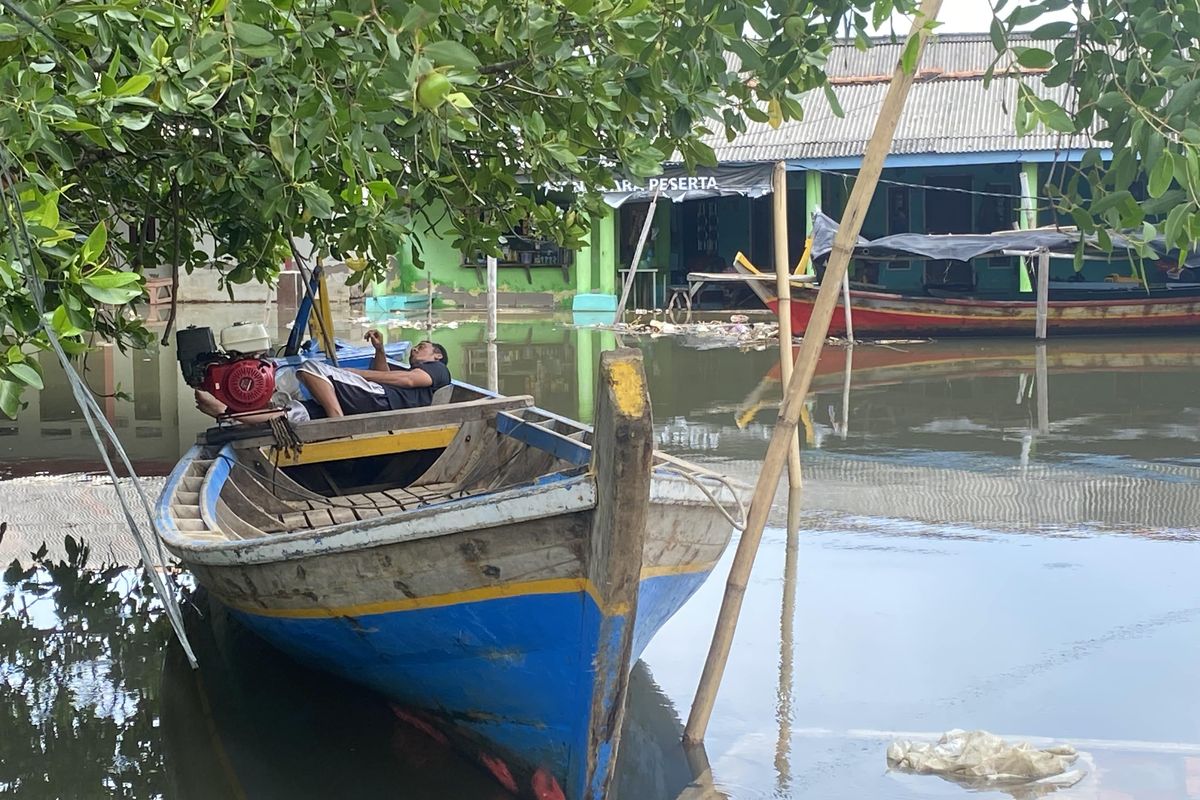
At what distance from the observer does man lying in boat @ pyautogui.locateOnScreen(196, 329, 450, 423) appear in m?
6.64

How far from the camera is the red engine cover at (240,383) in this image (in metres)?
6.07

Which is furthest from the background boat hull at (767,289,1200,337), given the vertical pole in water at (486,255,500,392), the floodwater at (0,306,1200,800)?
the floodwater at (0,306,1200,800)

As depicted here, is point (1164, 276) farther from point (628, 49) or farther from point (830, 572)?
point (628, 49)

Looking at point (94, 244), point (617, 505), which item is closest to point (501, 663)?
point (617, 505)

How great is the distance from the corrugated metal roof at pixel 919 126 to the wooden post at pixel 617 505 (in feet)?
57.5

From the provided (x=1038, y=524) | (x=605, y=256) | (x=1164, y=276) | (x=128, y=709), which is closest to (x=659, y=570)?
(x=128, y=709)

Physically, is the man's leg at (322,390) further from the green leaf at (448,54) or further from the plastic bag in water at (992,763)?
the green leaf at (448,54)

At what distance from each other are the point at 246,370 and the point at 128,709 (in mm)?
1784

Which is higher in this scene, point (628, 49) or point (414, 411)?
point (628, 49)

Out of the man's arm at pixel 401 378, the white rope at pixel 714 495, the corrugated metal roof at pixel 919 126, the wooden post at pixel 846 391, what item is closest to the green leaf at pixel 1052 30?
the white rope at pixel 714 495

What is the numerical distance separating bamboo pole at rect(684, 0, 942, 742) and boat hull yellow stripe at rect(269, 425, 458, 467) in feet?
8.03

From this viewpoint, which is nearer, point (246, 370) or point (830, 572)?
point (246, 370)

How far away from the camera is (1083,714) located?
490cm

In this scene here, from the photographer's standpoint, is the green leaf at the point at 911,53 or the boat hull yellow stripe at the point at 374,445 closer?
the green leaf at the point at 911,53
